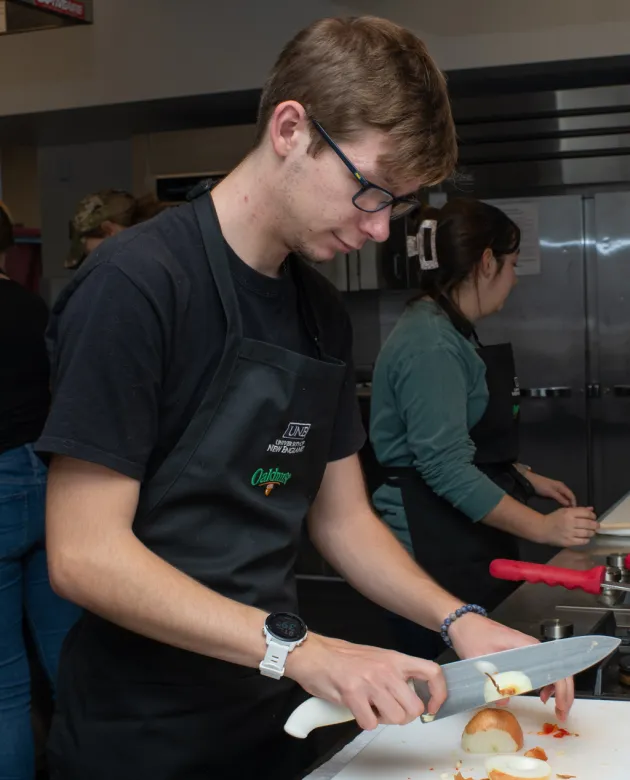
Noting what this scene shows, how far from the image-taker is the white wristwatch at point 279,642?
1.19 metres

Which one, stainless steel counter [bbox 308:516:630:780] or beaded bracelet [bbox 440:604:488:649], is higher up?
beaded bracelet [bbox 440:604:488:649]

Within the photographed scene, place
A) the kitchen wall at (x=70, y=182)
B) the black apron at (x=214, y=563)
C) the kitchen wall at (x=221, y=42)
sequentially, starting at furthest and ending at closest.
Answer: the kitchen wall at (x=70, y=182), the kitchen wall at (x=221, y=42), the black apron at (x=214, y=563)

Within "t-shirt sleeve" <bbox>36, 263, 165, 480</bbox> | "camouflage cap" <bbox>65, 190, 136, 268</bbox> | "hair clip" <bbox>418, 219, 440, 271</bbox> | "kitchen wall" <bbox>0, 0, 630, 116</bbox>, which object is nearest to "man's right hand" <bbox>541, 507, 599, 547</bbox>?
"hair clip" <bbox>418, 219, 440, 271</bbox>

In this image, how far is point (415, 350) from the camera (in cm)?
238

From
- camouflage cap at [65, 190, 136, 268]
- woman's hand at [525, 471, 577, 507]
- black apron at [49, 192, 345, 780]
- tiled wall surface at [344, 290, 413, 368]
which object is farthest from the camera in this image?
tiled wall surface at [344, 290, 413, 368]

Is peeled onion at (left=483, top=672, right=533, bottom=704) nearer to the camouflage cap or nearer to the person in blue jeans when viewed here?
the person in blue jeans

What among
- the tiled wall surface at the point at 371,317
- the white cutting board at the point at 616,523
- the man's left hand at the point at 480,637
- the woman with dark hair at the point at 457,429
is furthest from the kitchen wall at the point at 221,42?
the man's left hand at the point at 480,637

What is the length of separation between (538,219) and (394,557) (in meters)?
3.61

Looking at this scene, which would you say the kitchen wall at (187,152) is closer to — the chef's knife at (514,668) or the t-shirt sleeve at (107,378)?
the t-shirt sleeve at (107,378)

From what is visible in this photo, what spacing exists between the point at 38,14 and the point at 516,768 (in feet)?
9.53

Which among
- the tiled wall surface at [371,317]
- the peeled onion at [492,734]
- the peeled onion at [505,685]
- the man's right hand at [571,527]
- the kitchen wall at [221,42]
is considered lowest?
the tiled wall surface at [371,317]

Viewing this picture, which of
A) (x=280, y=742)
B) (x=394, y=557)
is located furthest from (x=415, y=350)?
(x=280, y=742)

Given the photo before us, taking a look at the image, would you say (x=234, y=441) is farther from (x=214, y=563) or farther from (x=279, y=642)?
(x=279, y=642)

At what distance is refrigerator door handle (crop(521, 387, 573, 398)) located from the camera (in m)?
4.93
